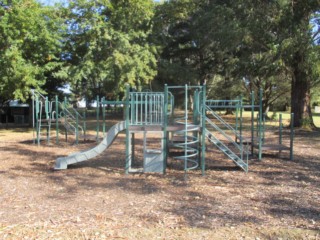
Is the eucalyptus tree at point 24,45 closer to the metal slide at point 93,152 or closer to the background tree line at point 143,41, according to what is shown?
the background tree line at point 143,41

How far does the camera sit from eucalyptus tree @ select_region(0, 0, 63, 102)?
58.0 feet

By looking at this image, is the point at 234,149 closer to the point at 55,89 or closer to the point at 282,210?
the point at 282,210

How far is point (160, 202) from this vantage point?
5.89 metres

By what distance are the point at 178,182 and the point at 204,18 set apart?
723 inches

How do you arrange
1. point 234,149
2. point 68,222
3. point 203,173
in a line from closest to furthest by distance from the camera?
1. point 68,222
2. point 203,173
3. point 234,149

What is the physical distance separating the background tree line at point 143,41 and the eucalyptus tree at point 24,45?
0.05 metres

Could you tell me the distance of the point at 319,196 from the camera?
6.30 m

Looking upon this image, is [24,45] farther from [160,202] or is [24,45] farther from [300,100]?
[160,202]

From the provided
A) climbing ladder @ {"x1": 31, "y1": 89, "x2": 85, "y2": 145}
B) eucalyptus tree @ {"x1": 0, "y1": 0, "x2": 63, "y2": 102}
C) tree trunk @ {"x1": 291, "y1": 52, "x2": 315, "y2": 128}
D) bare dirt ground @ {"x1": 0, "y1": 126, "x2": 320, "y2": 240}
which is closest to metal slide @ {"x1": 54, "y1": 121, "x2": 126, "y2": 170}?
bare dirt ground @ {"x1": 0, "y1": 126, "x2": 320, "y2": 240}

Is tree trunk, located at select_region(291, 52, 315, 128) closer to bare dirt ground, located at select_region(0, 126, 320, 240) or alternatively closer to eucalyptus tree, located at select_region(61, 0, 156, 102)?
eucalyptus tree, located at select_region(61, 0, 156, 102)

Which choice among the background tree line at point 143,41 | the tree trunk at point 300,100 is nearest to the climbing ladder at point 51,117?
the background tree line at point 143,41

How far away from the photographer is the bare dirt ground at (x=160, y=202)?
4605 mm

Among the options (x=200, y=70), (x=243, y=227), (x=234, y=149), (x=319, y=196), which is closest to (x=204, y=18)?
(x=200, y=70)

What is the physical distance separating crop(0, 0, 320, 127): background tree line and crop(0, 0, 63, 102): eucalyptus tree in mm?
46
